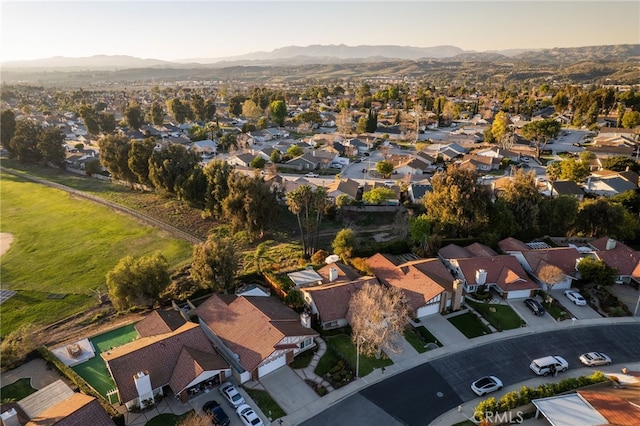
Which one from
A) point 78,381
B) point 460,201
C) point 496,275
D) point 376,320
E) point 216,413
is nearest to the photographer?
point 216,413

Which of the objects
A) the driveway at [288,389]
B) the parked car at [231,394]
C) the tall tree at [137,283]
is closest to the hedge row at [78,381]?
the parked car at [231,394]

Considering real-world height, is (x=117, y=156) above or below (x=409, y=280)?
above

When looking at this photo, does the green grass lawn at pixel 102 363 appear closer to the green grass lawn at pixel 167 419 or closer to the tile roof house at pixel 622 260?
the green grass lawn at pixel 167 419

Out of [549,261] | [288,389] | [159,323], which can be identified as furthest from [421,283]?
[159,323]

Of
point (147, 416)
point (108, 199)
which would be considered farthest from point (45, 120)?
point (147, 416)

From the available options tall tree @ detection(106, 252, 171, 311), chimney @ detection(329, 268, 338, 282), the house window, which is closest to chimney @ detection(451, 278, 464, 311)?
chimney @ detection(329, 268, 338, 282)

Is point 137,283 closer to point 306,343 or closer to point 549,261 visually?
point 306,343
